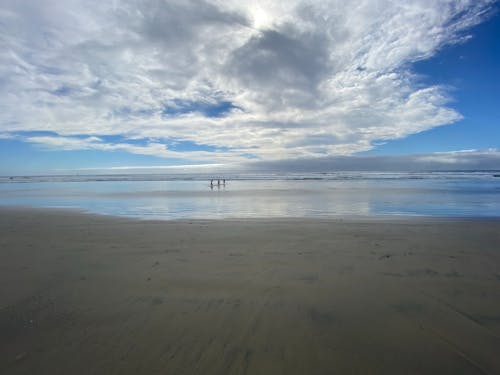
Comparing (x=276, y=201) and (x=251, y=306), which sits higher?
(x=276, y=201)

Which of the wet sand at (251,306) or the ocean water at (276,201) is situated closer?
the wet sand at (251,306)

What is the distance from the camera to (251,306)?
3.92m

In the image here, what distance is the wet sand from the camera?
2830mm

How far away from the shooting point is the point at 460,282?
4.66 meters

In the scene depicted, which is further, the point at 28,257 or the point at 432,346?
the point at 28,257

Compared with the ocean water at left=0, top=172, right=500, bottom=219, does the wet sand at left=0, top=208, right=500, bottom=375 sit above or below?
below

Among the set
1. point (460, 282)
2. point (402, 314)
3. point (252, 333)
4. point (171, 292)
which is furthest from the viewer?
point (460, 282)

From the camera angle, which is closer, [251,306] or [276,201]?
[251,306]

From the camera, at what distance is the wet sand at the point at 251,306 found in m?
2.83

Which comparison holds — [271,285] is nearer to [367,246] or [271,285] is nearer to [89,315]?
[89,315]

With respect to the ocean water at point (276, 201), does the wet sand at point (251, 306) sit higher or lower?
lower

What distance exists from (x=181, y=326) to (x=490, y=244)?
8519 millimetres

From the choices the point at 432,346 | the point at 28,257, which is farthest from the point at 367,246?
the point at 28,257

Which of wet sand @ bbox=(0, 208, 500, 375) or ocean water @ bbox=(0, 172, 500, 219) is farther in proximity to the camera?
ocean water @ bbox=(0, 172, 500, 219)
